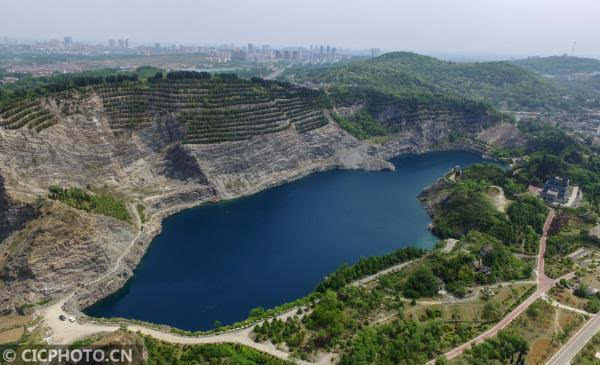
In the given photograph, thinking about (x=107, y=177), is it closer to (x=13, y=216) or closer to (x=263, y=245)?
(x=13, y=216)

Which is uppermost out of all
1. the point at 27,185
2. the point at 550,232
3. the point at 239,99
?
the point at 239,99

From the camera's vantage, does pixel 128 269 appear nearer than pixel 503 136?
Yes

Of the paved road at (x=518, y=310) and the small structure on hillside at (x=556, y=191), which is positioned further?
the small structure on hillside at (x=556, y=191)

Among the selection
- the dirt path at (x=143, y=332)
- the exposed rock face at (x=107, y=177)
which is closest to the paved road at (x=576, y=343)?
the dirt path at (x=143, y=332)

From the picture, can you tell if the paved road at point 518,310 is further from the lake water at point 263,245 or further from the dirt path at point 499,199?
the lake water at point 263,245

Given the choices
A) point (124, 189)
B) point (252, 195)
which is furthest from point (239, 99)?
point (124, 189)

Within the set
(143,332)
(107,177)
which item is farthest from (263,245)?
(107,177)

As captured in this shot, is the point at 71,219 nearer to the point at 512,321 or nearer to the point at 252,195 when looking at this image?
the point at 252,195
